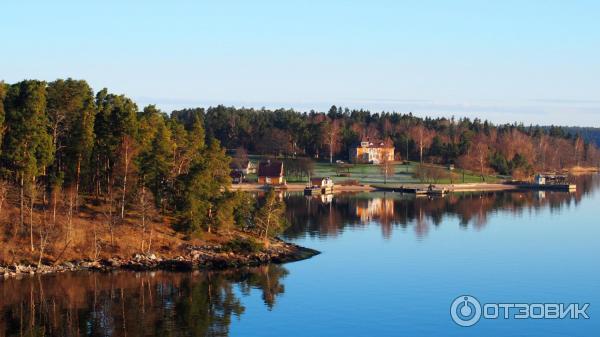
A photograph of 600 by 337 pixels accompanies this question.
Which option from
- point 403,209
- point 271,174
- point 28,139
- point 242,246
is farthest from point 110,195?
point 271,174

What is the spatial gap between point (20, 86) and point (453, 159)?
12014 centimetres

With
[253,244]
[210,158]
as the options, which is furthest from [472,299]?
[210,158]

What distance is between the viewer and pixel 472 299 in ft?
164

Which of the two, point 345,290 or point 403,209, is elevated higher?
point 403,209

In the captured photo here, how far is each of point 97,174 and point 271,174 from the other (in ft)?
240

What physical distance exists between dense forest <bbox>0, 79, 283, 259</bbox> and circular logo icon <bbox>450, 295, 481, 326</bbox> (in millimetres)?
20742

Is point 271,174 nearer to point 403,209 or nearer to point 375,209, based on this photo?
point 375,209

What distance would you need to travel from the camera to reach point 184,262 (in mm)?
56969

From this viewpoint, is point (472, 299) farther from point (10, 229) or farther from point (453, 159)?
point (453, 159)

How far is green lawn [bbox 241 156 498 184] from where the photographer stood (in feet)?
488

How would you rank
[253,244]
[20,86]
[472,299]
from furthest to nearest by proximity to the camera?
[20,86] → [253,244] → [472,299]

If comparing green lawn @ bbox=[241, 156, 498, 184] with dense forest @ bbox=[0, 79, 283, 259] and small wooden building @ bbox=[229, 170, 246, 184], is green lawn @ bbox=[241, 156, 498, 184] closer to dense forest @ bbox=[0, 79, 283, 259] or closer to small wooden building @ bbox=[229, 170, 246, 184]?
small wooden building @ bbox=[229, 170, 246, 184]

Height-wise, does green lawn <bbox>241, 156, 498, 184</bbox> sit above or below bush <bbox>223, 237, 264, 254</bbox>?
above

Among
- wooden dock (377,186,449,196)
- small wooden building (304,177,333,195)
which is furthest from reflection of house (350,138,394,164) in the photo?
small wooden building (304,177,333,195)
